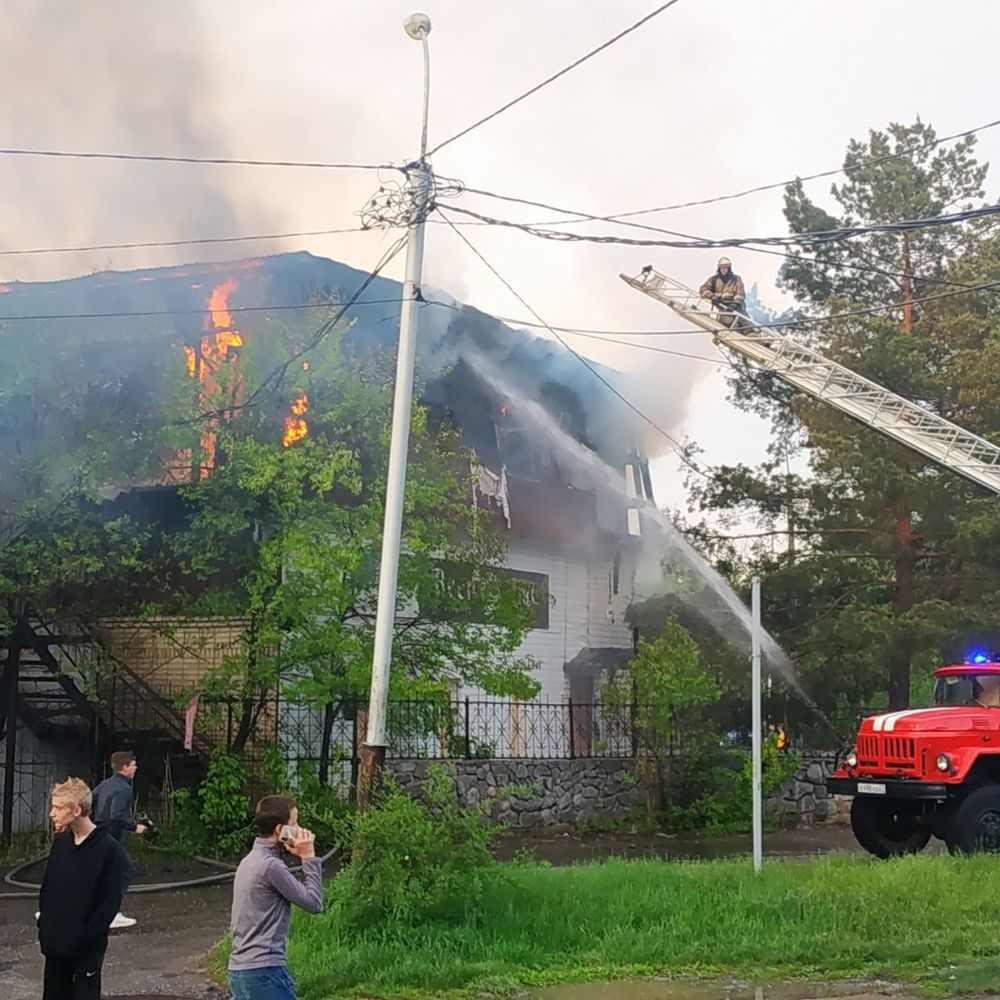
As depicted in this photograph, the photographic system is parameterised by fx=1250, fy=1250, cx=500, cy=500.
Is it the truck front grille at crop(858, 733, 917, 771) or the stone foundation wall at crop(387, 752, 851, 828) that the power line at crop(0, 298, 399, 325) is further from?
the truck front grille at crop(858, 733, 917, 771)

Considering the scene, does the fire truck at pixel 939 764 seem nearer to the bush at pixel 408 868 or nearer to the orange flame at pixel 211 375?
the bush at pixel 408 868

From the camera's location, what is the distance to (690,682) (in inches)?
739

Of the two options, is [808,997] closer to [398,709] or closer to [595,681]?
[398,709]

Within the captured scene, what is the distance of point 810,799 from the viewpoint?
20438 mm

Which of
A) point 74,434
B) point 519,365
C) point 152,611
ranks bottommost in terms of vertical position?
point 152,611

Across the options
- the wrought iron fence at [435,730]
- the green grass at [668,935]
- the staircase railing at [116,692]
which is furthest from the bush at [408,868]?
the staircase railing at [116,692]

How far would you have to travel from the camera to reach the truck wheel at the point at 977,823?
12.9 meters

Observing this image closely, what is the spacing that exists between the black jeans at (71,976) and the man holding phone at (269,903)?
2.63 feet

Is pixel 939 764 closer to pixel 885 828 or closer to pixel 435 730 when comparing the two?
pixel 885 828

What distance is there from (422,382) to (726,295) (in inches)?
213

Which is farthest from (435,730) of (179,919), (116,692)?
(179,919)

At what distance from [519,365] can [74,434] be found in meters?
12.4

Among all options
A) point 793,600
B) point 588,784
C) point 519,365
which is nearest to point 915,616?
point 793,600

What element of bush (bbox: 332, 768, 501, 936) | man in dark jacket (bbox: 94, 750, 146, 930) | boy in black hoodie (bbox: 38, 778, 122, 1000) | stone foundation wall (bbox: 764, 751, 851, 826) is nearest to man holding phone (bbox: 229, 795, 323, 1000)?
boy in black hoodie (bbox: 38, 778, 122, 1000)
